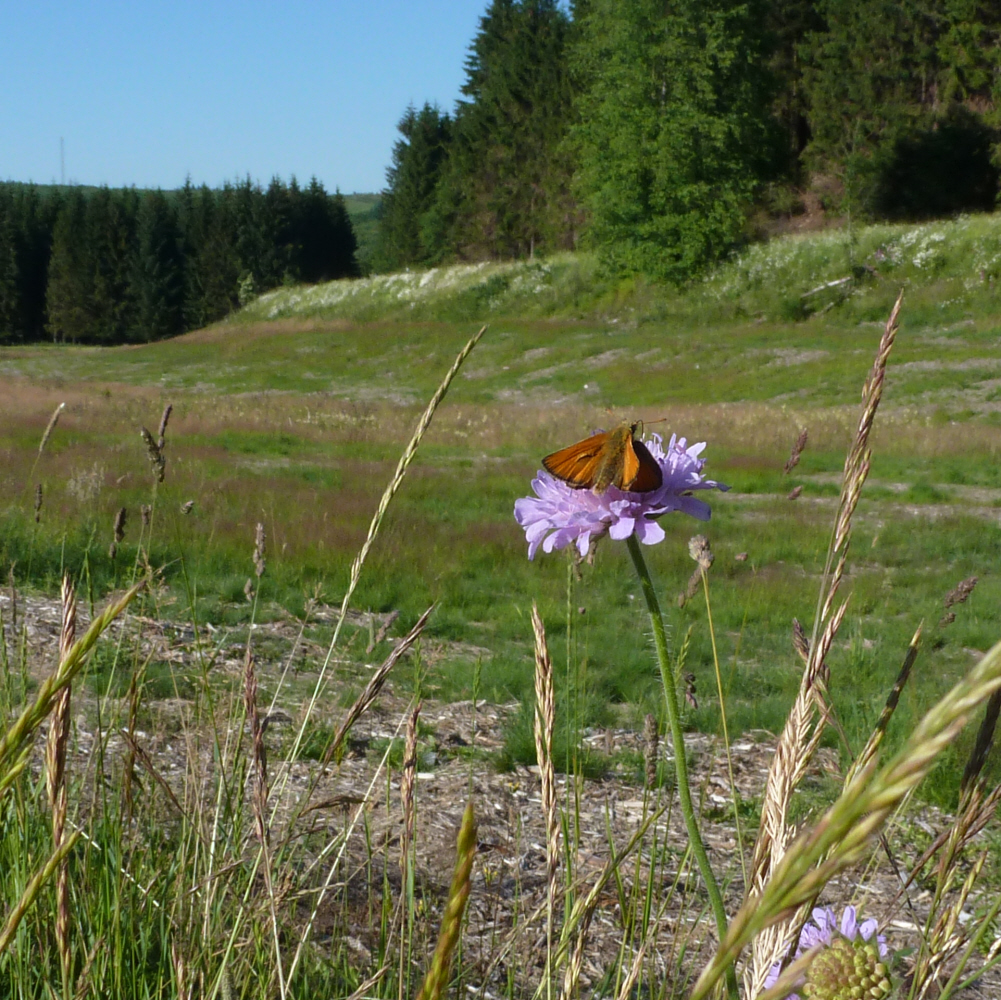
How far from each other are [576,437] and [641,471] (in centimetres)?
1486

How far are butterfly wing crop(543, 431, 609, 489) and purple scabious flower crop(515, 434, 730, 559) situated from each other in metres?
0.01

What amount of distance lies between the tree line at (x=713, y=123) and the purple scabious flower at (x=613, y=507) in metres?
33.3

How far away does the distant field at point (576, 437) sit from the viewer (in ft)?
20.0

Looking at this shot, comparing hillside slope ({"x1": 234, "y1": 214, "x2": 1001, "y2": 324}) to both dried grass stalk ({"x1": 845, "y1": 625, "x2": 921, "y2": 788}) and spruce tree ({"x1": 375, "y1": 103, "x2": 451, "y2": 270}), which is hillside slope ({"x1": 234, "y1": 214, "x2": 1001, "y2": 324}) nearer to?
spruce tree ({"x1": 375, "y1": 103, "x2": 451, "y2": 270})

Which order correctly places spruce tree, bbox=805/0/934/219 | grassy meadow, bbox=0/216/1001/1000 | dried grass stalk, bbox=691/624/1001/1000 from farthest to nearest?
1. spruce tree, bbox=805/0/934/219
2. grassy meadow, bbox=0/216/1001/1000
3. dried grass stalk, bbox=691/624/1001/1000

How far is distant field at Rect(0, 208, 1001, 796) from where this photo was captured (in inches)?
240

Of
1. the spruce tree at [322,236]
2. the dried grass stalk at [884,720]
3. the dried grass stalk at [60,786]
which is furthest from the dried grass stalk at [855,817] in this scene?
the spruce tree at [322,236]

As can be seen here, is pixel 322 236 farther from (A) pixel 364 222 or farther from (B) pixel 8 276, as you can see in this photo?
(A) pixel 364 222

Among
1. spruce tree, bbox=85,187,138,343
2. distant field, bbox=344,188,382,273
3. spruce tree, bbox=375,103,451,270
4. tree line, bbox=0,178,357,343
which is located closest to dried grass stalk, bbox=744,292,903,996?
spruce tree, bbox=375,103,451,270

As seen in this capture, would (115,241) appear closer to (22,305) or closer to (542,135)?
(22,305)

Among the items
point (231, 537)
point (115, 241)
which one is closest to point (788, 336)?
point (231, 537)

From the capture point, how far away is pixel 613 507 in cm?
125

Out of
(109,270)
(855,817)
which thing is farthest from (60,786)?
(109,270)

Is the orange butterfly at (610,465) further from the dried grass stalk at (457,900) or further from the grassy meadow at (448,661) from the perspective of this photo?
the dried grass stalk at (457,900)
